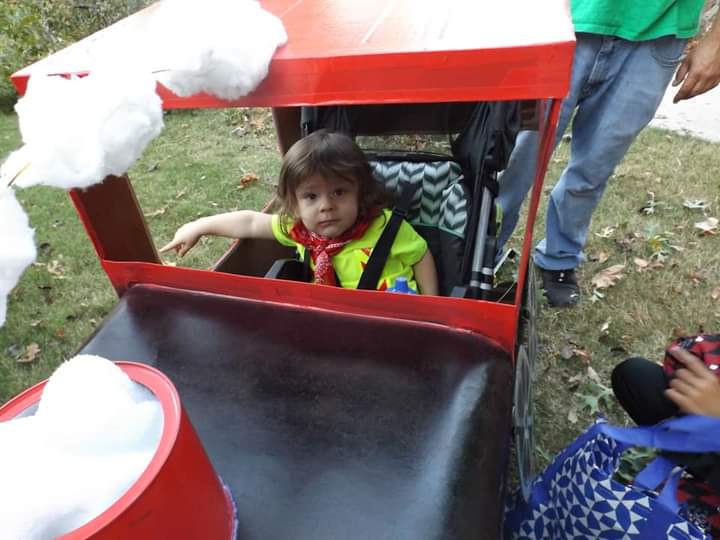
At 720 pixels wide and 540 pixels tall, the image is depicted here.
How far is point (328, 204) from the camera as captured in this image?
69.8 inches

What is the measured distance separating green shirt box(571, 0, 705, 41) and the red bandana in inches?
43.5

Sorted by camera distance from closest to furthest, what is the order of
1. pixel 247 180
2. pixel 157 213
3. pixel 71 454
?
pixel 71 454
pixel 157 213
pixel 247 180

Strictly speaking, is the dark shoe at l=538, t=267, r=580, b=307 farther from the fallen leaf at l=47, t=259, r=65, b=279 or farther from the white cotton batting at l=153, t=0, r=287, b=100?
the fallen leaf at l=47, t=259, r=65, b=279

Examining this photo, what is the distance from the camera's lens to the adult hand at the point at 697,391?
3.78ft

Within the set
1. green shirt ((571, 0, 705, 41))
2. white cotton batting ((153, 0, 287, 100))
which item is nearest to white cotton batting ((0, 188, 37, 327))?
white cotton batting ((153, 0, 287, 100))

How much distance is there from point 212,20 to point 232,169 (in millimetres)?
3482

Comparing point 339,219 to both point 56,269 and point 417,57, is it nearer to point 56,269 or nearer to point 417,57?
point 417,57

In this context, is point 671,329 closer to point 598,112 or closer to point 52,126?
point 598,112

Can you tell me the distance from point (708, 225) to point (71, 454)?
340 centimetres

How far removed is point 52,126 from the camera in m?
0.72

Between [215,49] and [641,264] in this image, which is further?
[641,264]

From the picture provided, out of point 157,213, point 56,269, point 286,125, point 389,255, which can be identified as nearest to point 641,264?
point 389,255

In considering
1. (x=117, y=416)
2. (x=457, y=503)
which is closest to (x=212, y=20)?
(x=117, y=416)

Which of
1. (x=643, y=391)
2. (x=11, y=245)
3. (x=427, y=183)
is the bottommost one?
(x=643, y=391)
